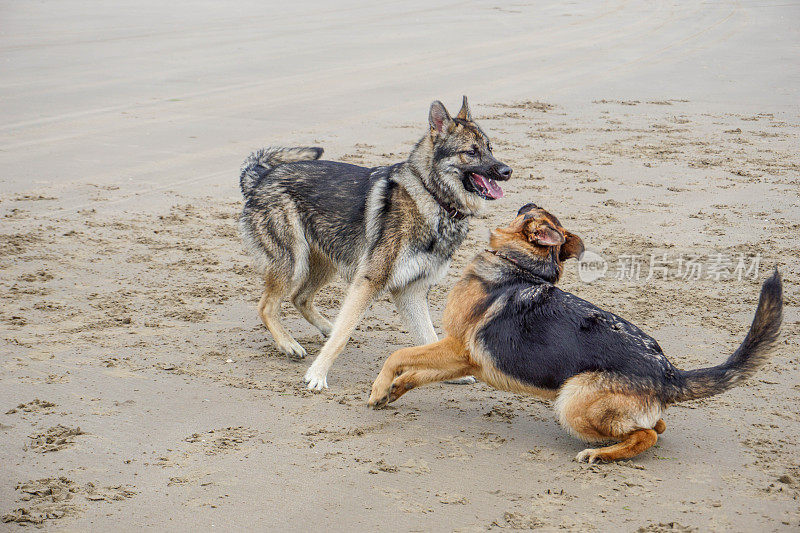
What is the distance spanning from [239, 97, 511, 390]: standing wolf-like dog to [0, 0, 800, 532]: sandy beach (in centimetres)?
50

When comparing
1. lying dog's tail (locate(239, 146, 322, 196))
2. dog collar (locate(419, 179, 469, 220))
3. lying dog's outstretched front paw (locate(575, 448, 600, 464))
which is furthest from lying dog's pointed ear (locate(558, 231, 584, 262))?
lying dog's tail (locate(239, 146, 322, 196))

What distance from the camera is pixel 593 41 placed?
2019 cm

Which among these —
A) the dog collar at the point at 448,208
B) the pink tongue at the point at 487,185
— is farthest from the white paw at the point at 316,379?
the pink tongue at the point at 487,185

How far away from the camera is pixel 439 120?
5.73 m

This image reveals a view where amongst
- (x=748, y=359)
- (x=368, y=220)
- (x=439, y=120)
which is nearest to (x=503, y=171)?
(x=439, y=120)

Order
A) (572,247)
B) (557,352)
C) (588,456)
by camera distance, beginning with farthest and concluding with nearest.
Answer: (572,247), (557,352), (588,456)

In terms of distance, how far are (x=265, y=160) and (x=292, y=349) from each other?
1.52 metres

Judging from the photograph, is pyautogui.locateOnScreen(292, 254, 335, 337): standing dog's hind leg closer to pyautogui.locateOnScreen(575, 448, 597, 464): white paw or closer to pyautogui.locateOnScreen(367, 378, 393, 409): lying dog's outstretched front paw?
pyautogui.locateOnScreen(367, 378, 393, 409): lying dog's outstretched front paw

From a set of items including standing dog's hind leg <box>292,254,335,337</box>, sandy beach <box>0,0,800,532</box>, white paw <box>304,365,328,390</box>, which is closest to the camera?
sandy beach <box>0,0,800,532</box>

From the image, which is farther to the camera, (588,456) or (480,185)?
(480,185)

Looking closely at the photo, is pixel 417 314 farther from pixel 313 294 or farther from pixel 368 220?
pixel 313 294

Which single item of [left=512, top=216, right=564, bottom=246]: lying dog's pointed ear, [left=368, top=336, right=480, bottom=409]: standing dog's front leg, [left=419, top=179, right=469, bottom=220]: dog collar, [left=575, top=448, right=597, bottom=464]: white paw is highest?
[left=419, top=179, right=469, bottom=220]: dog collar

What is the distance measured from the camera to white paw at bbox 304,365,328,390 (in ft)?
17.7

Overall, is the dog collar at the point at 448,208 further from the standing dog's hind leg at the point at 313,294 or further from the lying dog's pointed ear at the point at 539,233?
the standing dog's hind leg at the point at 313,294
